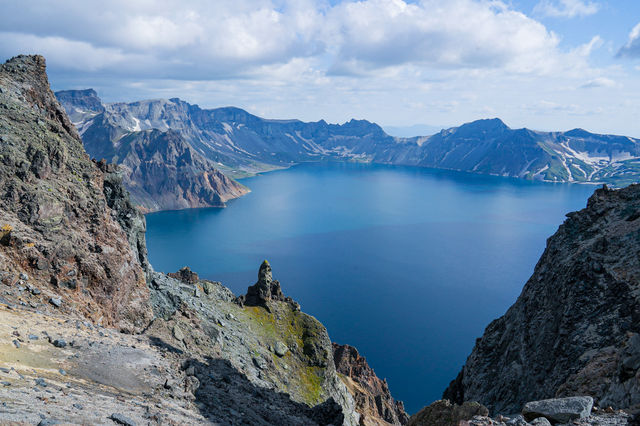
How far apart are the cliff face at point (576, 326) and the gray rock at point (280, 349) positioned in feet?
74.9

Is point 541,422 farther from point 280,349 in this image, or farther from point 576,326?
point 280,349

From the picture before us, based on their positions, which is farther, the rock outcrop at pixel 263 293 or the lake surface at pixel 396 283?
the lake surface at pixel 396 283

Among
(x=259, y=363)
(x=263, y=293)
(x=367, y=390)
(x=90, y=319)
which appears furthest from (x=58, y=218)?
(x=367, y=390)

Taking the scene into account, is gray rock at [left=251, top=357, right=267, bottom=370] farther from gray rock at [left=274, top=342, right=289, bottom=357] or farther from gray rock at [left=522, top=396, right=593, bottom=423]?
Result: gray rock at [left=522, top=396, right=593, bottom=423]

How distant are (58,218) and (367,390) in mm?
64010

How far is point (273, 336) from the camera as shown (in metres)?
60.1

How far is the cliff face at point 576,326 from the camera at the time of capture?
25906 mm

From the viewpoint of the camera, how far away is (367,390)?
78.4 m

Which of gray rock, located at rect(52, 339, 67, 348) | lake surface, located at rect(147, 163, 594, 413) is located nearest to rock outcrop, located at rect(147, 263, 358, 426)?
gray rock, located at rect(52, 339, 67, 348)

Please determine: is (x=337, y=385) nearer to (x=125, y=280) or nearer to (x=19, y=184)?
(x=125, y=280)

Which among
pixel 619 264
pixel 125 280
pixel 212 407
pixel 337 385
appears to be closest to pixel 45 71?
pixel 125 280

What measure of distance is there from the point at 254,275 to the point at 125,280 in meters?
110

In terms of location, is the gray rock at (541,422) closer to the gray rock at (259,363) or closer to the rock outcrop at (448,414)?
the rock outcrop at (448,414)

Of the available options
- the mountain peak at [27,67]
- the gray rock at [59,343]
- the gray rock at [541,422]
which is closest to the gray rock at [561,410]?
the gray rock at [541,422]
